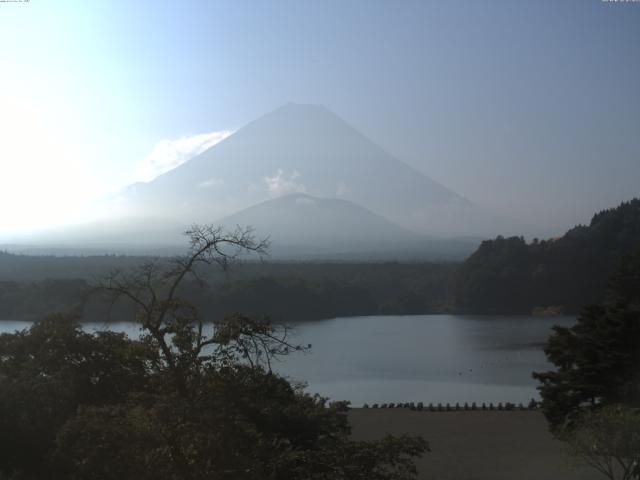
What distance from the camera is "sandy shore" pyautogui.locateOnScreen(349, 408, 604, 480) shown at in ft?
21.6

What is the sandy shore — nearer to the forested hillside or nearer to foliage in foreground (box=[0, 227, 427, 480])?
foliage in foreground (box=[0, 227, 427, 480])

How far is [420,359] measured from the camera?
1795cm

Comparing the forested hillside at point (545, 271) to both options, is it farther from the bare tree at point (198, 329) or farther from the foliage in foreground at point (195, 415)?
the bare tree at point (198, 329)

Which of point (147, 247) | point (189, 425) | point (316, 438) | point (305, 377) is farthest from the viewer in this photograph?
point (147, 247)

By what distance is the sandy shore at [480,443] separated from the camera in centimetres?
657

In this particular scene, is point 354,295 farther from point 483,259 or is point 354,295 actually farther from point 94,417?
point 94,417

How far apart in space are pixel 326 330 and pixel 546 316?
9.78m

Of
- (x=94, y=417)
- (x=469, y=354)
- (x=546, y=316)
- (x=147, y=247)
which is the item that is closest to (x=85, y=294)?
(x=94, y=417)

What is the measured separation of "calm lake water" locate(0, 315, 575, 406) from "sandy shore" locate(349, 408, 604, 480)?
2.42 m

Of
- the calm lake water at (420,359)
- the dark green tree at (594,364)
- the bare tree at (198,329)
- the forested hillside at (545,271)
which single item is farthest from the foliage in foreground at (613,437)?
the forested hillside at (545,271)

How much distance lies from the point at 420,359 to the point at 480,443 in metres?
10.0

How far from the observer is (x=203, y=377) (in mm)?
2711

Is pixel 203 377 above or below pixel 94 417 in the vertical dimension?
above

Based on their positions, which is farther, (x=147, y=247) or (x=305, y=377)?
(x=147, y=247)
